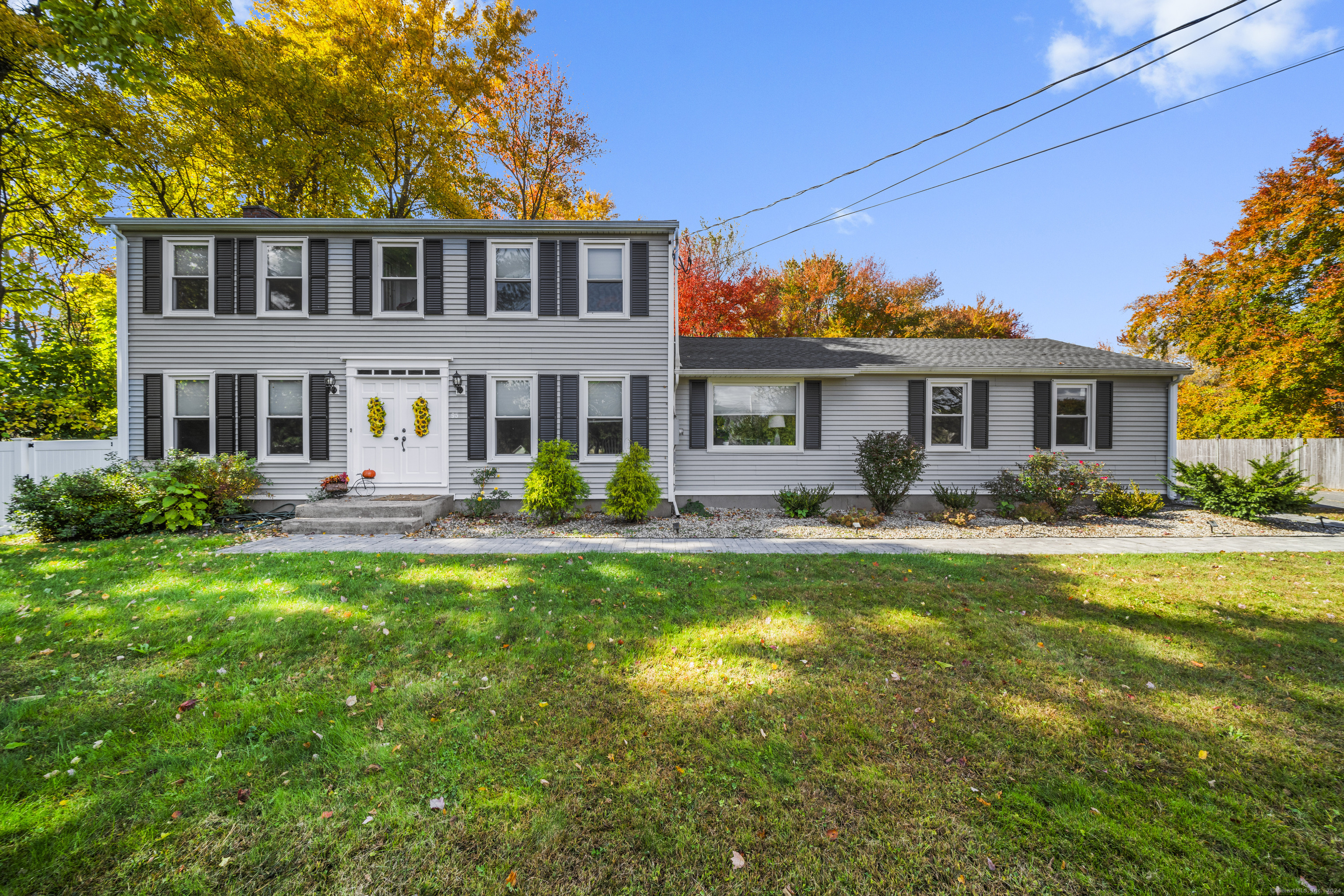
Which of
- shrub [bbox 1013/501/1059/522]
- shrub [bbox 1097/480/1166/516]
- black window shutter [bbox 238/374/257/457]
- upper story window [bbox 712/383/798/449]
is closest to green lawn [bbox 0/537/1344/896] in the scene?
shrub [bbox 1013/501/1059/522]

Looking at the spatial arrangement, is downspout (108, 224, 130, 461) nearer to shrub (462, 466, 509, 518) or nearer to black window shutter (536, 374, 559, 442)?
shrub (462, 466, 509, 518)

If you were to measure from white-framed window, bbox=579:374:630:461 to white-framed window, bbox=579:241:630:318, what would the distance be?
136 centimetres

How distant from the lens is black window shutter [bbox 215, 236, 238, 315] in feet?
29.7

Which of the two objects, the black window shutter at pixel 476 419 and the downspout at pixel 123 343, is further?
the black window shutter at pixel 476 419

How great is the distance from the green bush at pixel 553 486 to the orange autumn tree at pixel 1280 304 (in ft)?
65.0

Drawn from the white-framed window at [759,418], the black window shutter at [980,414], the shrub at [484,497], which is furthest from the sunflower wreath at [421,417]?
the black window shutter at [980,414]

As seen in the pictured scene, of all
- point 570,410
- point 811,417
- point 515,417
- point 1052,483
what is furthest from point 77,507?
point 1052,483

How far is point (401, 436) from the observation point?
925cm

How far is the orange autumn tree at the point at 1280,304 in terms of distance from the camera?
1340 cm

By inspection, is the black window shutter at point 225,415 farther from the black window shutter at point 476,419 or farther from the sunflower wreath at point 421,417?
the black window shutter at point 476,419

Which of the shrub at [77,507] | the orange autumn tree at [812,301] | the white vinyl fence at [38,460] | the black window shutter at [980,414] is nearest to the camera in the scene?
the shrub at [77,507]

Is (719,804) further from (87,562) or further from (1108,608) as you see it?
(87,562)

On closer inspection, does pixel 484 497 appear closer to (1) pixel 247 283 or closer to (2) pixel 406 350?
(2) pixel 406 350

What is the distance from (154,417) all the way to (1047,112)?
16.2 meters
